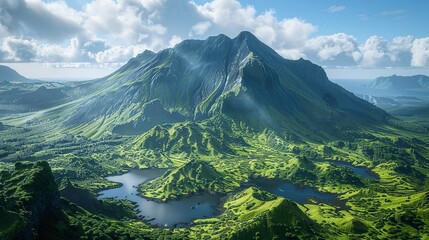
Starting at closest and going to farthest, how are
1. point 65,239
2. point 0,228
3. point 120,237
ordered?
point 0,228
point 65,239
point 120,237

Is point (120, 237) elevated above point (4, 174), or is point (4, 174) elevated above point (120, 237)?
point (4, 174)

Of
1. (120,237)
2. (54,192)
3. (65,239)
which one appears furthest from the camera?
(120,237)

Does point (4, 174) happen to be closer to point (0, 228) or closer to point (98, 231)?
point (98, 231)

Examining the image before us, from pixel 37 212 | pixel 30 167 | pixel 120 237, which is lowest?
pixel 120 237

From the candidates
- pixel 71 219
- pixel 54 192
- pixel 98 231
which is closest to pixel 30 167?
pixel 54 192

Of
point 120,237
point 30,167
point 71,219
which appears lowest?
point 120,237

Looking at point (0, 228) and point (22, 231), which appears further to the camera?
point (22, 231)

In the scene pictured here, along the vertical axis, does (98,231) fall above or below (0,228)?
below

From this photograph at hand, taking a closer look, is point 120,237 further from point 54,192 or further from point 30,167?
point 30,167

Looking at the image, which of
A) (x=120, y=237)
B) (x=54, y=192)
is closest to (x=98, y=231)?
(x=120, y=237)
